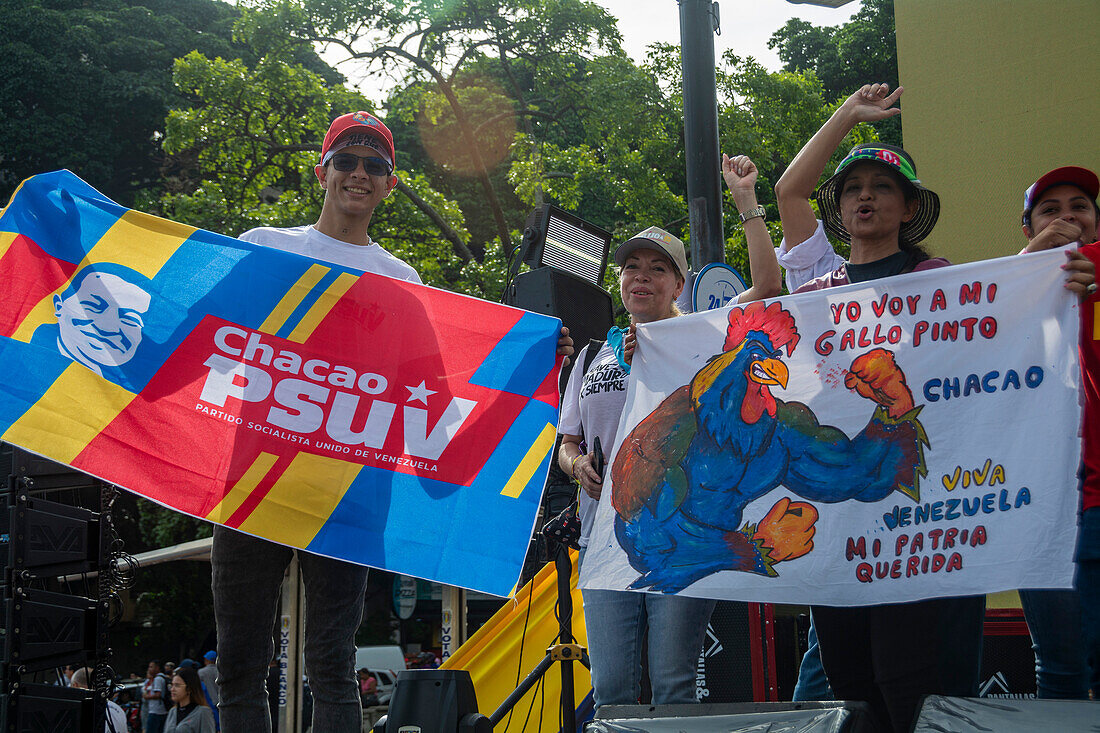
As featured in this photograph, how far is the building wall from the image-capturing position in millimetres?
7434

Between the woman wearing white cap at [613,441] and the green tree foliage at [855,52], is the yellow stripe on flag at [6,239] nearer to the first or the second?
the woman wearing white cap at [613,441]

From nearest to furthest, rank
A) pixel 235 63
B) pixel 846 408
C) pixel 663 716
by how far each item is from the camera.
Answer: pixel 663 716 < pixel 846 408 < pixel 235 63

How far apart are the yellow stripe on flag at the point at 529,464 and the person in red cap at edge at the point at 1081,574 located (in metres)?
1.52

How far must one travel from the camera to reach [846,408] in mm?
2809

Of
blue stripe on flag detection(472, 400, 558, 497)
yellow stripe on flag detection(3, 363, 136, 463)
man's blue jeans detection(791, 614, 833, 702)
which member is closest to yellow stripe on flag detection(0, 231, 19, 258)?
yellow stripe on flag detection(3, 363, 136, 463)

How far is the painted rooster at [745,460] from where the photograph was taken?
108 inches

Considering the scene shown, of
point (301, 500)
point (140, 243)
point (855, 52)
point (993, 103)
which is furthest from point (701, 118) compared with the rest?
point (855, 52)

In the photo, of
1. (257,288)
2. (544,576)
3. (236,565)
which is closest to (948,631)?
(236,565)

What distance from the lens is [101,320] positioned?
3256 millimetres

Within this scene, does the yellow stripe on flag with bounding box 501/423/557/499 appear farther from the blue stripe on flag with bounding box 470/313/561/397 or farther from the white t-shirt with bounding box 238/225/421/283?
the white t-shirt with bounding box 238/225/421/283

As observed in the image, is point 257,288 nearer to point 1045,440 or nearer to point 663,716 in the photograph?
point 663,716

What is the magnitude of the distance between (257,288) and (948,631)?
235 cm

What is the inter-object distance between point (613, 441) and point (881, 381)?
97 centimetres

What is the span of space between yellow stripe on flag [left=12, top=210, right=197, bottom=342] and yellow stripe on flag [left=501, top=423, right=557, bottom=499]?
4.51 ft
